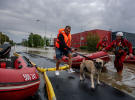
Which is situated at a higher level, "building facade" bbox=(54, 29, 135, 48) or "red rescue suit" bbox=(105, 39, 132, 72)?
"building facade" bbox=(54, 29, 135, 48)

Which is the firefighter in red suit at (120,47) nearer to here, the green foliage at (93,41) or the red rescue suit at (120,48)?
the red rescue suit at (120,48)

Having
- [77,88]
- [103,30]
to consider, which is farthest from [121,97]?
[103,30]

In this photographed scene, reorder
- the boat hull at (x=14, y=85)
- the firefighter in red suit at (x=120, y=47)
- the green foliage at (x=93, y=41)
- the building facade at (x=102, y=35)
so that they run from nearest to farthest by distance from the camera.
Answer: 1. the boat hull at (x=14, y=85)
2. the firefighter in red suit at (x=120, y=47)
3. the green foliage at (x=93, y=41)
4. the building facade at (x=102, y=35)

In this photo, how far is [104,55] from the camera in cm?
639

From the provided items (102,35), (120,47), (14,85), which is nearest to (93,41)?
(102,35)

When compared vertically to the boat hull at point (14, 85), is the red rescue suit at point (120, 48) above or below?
above

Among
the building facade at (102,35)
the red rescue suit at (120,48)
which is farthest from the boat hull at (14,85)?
the building facade at (102,35)

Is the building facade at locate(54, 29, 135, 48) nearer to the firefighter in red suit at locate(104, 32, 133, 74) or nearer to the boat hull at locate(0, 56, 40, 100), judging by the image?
the firefighter in red suit at locate(104, 32, 133, 74)

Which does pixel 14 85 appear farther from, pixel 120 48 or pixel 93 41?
pixel 93 41

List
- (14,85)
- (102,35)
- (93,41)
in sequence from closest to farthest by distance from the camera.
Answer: (14,85)
(93,41)
(102,35)

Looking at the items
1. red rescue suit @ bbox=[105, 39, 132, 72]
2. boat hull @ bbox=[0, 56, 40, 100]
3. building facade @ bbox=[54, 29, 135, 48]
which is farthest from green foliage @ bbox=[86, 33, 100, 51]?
boat hull @ bbox=[0, 56, 40, 100]

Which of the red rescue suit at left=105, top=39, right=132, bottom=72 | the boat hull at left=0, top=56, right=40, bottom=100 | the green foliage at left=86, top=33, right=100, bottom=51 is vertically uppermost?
the green foliage at left=86, top=33, right=100, bottom=51

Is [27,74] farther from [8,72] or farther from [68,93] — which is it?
[68,93]

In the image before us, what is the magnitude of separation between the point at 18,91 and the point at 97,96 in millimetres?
1890
